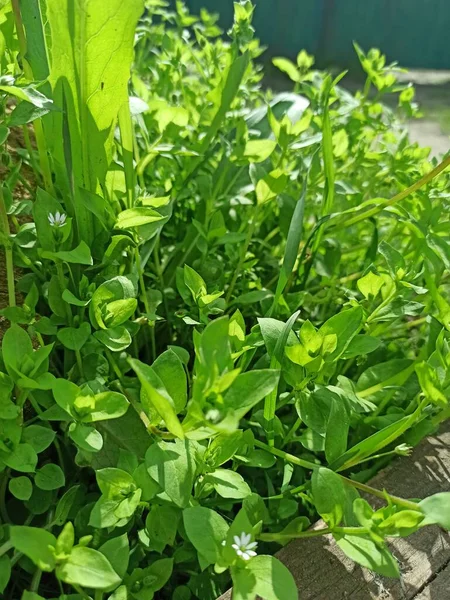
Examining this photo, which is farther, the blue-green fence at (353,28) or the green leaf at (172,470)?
the blue-green fence at (353,28)

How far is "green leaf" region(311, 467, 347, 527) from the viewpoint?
0.46 m

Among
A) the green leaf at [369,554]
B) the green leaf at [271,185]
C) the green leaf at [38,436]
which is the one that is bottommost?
the green leaf at [369,554]

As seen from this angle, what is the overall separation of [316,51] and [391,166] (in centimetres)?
454

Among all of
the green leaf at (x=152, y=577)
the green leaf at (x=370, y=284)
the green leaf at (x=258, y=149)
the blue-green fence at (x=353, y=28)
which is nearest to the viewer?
the green leaf at (x=152, y=577)

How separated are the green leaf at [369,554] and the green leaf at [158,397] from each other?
0.14 m

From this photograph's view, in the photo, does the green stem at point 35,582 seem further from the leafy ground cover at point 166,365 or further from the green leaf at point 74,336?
the green leaf at point 74,336

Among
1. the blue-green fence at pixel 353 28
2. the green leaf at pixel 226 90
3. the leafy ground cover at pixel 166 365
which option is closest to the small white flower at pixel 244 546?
the leafy ground cover at pixel 166 365

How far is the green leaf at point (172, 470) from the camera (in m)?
0.45

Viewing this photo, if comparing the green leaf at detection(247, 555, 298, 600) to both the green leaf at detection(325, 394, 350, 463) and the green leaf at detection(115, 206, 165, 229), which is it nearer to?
the green leaf at detection(325, 394, 350, 463)

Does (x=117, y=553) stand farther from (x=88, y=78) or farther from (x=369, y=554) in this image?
(x=88, y=78)

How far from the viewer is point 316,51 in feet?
16.5

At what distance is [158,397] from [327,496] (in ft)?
0.51

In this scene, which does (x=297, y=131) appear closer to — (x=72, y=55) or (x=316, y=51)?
(x=72, y=55)

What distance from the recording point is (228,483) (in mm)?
488
